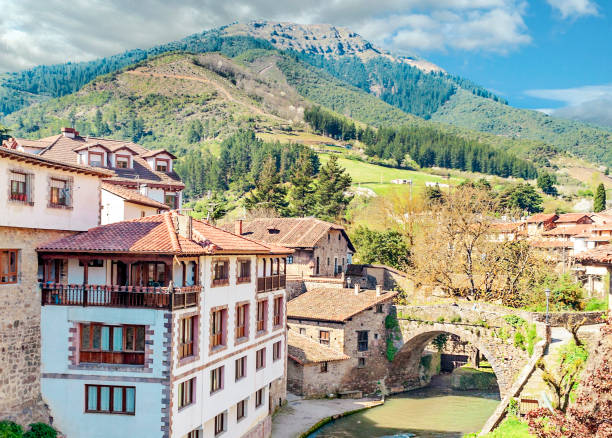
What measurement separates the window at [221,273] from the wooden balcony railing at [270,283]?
4294 millimetres

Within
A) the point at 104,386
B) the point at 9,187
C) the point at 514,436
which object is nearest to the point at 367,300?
the point at 514,436

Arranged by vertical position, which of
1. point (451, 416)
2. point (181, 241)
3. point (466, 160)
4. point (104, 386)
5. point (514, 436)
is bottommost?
point (451, 416)

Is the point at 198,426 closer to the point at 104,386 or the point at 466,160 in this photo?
the point at 104,386

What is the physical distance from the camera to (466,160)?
156000 millimetres

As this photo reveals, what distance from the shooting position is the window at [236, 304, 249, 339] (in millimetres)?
29766

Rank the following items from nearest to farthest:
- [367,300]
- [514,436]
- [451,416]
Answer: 1. [514,436]
2. [451,416]
3. [367,300]

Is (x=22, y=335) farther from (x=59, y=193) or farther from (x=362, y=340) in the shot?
(x=362, y=340)

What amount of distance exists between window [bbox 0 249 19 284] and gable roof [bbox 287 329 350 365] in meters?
22.0

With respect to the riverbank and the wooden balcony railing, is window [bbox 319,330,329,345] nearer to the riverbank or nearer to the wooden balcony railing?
the riverbank

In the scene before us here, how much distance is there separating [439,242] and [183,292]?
1318 inches

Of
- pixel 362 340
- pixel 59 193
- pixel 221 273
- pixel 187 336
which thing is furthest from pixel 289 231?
pixel 59 193

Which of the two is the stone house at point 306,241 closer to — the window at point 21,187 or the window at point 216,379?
the window at point 216,379

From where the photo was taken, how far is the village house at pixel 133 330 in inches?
899

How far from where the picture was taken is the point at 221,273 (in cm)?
2767
